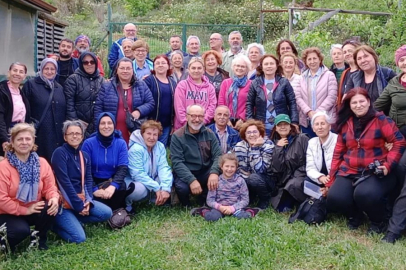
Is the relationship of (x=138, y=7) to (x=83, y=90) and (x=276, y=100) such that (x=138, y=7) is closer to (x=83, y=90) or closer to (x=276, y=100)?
(x=83, y=90)

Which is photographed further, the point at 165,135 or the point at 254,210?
the point at 165,135

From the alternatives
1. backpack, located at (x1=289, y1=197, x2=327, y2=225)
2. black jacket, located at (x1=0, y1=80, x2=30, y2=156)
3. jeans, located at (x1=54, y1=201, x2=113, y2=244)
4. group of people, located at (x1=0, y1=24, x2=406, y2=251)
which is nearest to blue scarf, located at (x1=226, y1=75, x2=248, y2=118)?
group of people, located at (x1=0, y1=24, x2=406, y2=251)

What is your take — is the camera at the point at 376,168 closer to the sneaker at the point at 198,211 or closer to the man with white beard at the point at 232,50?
the sneaker at the point at 198,211

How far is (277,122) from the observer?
6.47m

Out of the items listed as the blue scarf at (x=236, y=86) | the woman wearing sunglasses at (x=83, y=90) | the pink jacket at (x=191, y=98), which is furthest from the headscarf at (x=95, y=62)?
the blue scarf at (x=236, y=86)

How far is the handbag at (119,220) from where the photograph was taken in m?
5.82

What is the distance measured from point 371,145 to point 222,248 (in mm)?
1973

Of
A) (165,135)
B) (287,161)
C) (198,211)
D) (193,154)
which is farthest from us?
(165,135)

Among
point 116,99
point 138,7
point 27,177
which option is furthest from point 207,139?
point 138,7

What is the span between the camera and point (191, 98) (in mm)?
6914

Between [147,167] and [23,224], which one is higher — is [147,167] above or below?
above

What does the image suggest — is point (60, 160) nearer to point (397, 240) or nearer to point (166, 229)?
point (166, 229)

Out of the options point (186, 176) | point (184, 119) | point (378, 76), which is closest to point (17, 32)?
point (184, 119)

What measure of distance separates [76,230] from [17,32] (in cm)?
540
